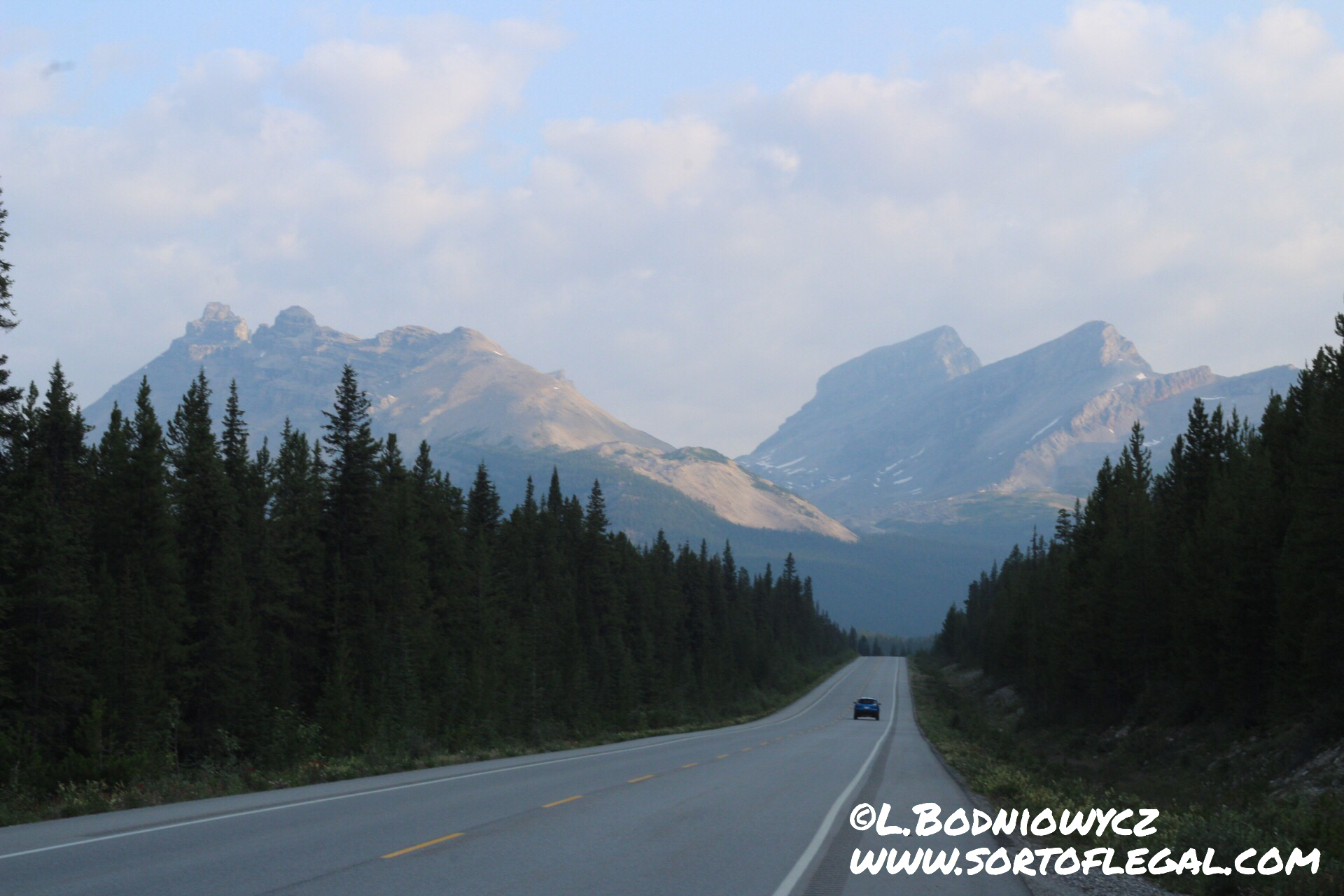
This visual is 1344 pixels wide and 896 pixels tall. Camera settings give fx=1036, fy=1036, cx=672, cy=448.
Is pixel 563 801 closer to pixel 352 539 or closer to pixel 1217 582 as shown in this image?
pixel 1217 582

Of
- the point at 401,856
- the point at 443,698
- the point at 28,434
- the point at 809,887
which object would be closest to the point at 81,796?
the point at 401,856

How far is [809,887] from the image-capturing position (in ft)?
32.9

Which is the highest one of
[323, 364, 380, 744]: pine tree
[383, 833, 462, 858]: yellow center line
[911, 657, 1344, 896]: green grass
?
[323, 364, 380, 744]: pine tree

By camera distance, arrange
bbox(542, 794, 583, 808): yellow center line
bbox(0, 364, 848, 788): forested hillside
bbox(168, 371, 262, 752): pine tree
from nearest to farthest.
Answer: bbox(542, 794, 583, 808): yellow center line → bbox(0, 364, 848, 788): forested hillside → bbox(168, 371, 262, 752): pine tree

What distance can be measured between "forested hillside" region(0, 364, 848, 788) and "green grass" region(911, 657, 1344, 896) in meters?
15.6

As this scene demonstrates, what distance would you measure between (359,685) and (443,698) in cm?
375

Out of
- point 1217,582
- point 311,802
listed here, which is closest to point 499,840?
point 311,802

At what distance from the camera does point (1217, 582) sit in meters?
37.7

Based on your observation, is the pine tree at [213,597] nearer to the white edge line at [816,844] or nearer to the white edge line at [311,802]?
the white edge line at [311,802]

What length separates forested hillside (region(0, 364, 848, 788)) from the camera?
30.2m

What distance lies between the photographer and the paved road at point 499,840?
30.6 ft

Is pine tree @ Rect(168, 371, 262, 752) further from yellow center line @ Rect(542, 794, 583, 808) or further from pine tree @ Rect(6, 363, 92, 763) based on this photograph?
yellow center line @ Rect(542, 794, 583, 808)

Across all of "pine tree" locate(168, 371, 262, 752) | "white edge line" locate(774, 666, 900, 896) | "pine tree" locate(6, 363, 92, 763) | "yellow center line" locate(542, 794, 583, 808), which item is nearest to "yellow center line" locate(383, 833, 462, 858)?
"yellow center line" locate(542, 794, 583, 808)

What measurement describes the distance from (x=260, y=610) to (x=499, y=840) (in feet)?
116
